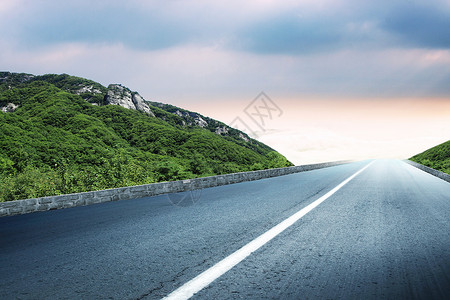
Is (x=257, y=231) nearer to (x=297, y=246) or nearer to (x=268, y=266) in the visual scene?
(x=297, y=246)

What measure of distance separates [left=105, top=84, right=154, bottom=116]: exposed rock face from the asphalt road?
114939 millimetres

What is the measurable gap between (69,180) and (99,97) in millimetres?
116267

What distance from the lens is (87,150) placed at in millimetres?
60719

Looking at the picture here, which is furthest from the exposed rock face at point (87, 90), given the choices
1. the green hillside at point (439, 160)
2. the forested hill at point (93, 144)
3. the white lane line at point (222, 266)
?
the white lane line at point (222, 266)

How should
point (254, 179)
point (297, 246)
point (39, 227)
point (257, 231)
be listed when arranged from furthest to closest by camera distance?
point (254, 179)
point (39, 227)
point (257, 231)
point (297, 246)

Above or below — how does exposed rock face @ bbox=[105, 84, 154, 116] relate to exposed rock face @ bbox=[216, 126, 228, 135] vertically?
above

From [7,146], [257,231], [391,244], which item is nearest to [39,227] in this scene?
[257,231]

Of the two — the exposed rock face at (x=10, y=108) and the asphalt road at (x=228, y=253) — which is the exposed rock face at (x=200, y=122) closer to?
the exposed rock face at (x=10, y=108)

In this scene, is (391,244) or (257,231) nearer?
(391,244)

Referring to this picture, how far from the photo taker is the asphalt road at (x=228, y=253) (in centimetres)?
369

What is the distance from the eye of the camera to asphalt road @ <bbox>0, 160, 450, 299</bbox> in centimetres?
369

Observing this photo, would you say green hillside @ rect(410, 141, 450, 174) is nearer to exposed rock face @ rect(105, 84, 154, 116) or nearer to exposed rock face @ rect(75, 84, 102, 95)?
exposed rock face @ rect(105, 84, 154, 116)

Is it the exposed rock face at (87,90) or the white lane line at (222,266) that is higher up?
the exposed rock face at (87,90)

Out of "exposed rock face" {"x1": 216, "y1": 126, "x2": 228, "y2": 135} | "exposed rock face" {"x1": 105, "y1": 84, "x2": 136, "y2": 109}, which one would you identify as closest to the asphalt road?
"exposed rock face" {"x1": 105, "y1": 84, "x2": 136, "y2": 109}
